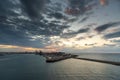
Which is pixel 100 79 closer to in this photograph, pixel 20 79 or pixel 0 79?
pixel 20 79

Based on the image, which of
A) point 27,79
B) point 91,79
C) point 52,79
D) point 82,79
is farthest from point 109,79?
point 27,79

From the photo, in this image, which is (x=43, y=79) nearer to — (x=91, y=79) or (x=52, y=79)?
(x=52, y=79)

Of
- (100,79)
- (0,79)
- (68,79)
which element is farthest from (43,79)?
(100,79)

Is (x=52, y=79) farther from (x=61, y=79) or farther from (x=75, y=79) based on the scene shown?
(x=75, y=79)

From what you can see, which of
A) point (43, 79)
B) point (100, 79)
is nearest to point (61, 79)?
point (43, 79)

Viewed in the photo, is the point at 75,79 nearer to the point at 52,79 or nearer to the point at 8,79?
the point at 52,79

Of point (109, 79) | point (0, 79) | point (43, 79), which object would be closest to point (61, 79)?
point (43, 79)
